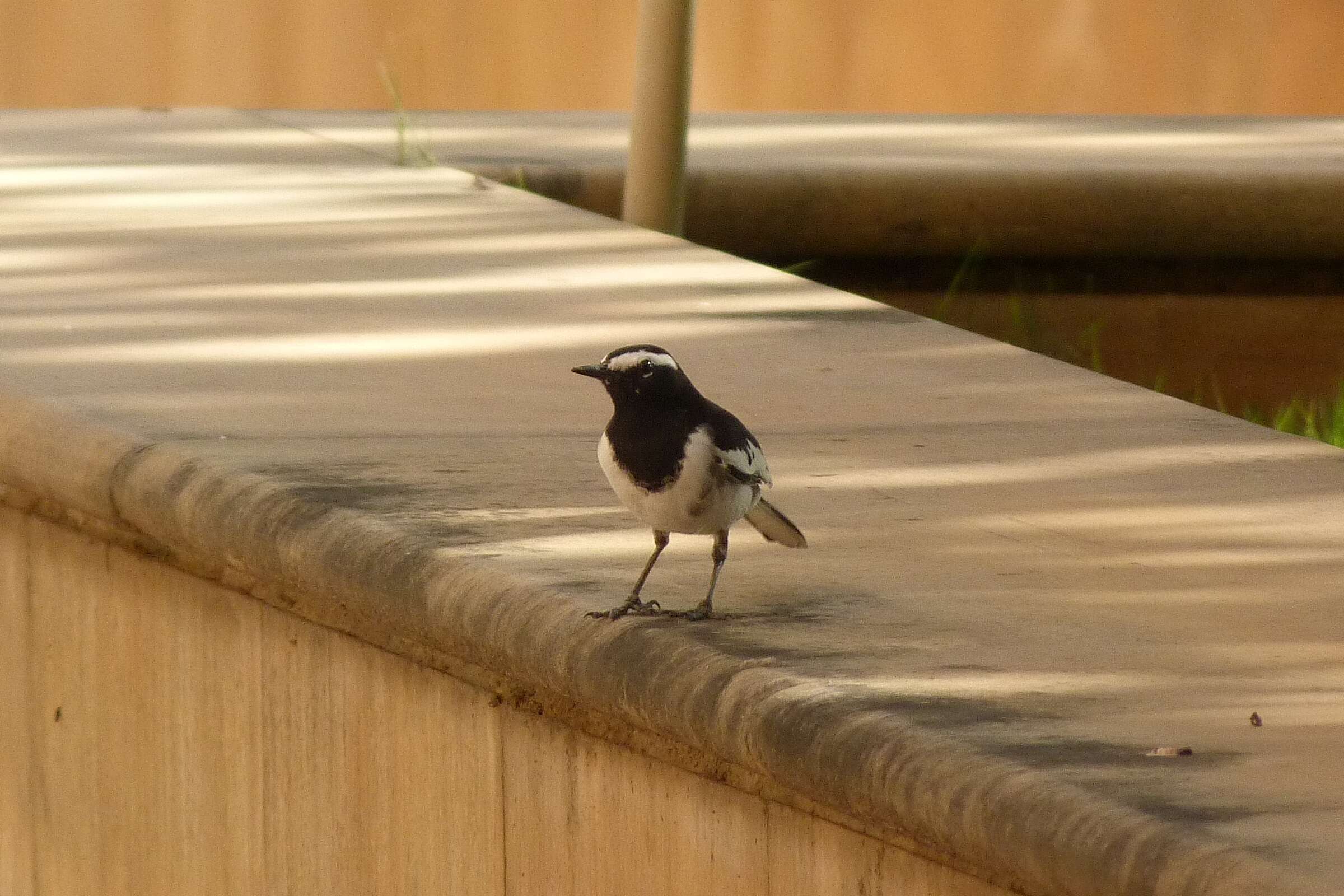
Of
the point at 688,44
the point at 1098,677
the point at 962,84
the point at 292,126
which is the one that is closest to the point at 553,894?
the point at 1098,677

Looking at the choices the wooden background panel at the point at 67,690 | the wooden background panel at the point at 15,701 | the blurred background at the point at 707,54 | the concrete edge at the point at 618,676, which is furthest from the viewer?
the blurred background at the point at 707,54

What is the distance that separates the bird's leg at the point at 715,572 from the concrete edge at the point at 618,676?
0.04m

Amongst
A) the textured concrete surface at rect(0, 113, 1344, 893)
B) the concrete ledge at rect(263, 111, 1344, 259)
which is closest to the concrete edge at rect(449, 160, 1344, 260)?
the concrete ledge at rect(263, 111, 1344, 259)

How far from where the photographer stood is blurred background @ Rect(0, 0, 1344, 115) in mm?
11750

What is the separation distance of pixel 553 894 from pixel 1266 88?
33.9 ft

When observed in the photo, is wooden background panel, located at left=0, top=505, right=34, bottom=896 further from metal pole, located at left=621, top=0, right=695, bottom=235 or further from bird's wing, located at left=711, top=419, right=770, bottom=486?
metal pole, located at left=621, top=0, right=695, bottom=235

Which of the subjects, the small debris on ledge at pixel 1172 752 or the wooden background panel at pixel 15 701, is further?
the wooden background panel at pixel 15 701

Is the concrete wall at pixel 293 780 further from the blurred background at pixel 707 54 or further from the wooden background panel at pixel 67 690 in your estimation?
the blurred background at pixel 707 54

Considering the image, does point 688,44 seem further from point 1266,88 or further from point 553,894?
point 1266,88

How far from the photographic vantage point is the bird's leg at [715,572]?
2.39 m

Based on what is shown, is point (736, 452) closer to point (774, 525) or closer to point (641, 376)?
point (641, 376)

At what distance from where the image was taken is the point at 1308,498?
3.10 m

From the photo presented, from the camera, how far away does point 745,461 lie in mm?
2295

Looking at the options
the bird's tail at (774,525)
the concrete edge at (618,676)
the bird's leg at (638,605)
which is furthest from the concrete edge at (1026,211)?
the bird's leg at (638,605)
